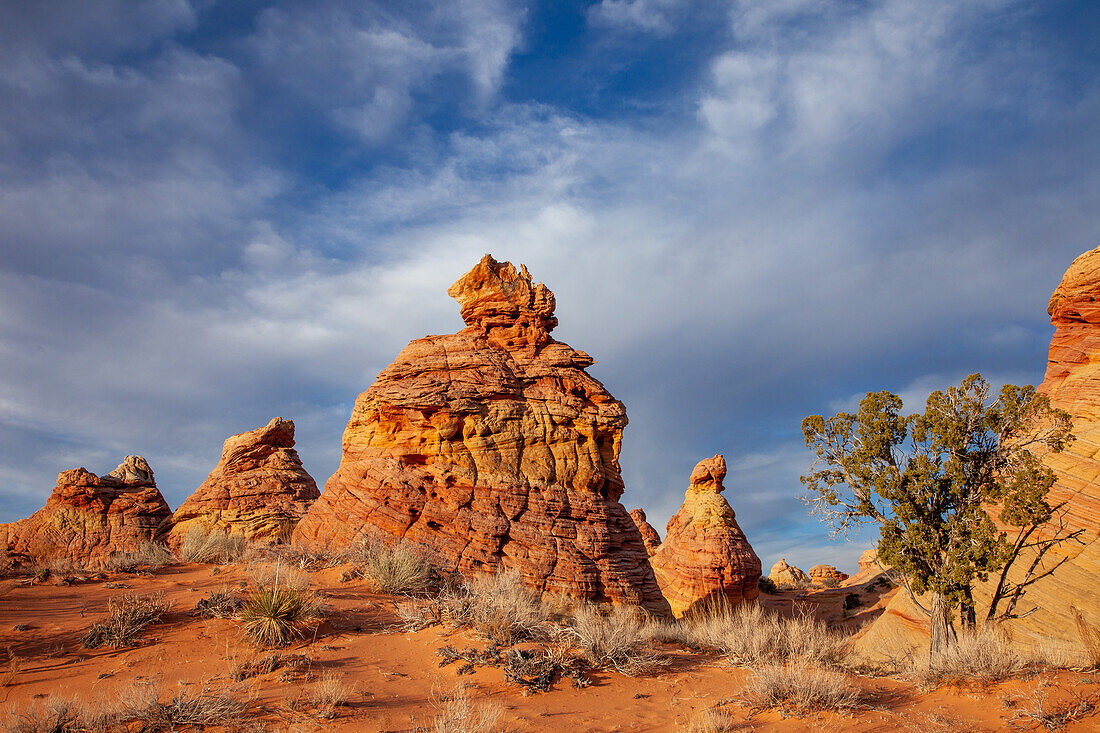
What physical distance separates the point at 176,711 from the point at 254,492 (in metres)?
19.3

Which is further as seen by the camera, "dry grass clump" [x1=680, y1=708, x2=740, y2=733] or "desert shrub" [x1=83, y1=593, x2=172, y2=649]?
"desert shrub" [x1=83, y1=593, x2=172, y2=649]

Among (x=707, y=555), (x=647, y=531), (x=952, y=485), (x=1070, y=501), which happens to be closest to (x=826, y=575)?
(x=647, y=531)

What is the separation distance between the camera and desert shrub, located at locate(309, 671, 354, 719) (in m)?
7.13

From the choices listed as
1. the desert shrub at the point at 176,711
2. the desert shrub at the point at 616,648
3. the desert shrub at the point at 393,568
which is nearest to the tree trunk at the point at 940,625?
the desert shrub at the point at 616,648

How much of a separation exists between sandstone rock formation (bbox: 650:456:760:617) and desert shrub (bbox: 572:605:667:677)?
20438 mm

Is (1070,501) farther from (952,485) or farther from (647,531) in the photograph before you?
(647,531)

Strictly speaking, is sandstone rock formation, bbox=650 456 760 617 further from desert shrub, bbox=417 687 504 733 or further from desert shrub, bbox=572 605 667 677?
desert shrub, bbox=417 687 504 733

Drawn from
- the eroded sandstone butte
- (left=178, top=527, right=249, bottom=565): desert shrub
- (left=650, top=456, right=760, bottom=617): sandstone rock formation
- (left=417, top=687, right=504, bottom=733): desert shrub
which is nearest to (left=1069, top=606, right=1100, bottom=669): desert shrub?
the eroded sandstone butte

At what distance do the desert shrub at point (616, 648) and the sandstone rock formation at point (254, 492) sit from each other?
53.5ft

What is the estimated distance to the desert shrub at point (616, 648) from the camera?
959 cm

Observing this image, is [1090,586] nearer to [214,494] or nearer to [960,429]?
[960,429]

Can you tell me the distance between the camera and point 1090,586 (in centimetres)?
1694

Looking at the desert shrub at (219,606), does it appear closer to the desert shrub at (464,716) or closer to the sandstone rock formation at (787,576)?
the desert shrub at (464,716)

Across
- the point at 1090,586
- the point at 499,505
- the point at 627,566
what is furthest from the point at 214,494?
the point at 1090,586
